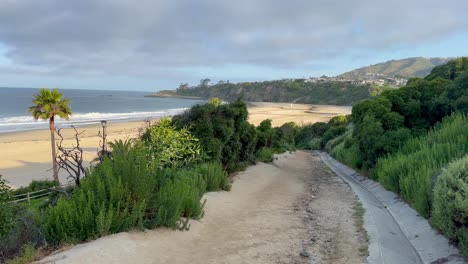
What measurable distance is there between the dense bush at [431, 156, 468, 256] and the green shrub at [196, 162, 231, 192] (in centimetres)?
711

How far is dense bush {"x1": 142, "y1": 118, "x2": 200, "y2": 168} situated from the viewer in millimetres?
13492

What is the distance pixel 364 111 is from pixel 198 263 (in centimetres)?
1670

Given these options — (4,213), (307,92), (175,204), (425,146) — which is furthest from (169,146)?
(307,92)

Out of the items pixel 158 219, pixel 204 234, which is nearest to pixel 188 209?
pixel 204 234

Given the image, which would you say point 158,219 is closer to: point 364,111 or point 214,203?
point 214,203

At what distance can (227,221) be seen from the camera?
1055cm

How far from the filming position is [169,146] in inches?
553

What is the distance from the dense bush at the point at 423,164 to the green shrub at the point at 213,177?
5.60 metres

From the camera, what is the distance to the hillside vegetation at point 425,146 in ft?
25.3

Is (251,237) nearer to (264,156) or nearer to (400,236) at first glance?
(400,236)

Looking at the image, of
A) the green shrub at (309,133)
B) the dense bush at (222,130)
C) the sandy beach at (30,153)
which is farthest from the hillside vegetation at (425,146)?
the green shrub at (309,133)

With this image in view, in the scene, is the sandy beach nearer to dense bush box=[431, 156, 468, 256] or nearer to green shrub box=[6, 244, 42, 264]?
green shrub box=[6, 244, 42, 264]

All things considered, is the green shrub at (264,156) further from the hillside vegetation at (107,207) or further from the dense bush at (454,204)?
the dense bush at (454,204)

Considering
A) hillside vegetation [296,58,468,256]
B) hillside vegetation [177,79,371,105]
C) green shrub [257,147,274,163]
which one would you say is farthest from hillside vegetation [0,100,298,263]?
hillside vegetation [177,79,371,105]
